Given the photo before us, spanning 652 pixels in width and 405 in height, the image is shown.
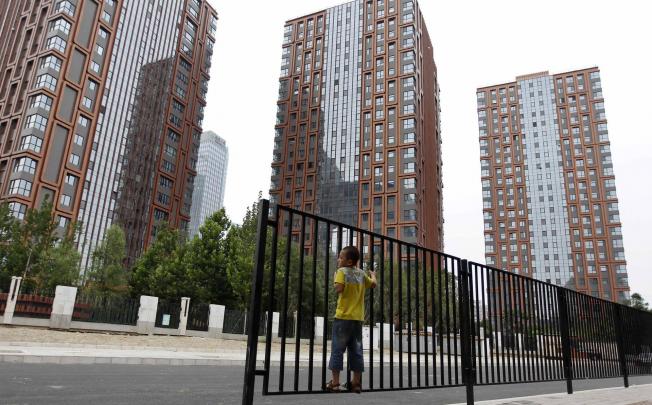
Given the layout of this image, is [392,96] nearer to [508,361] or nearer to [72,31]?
[72,31]

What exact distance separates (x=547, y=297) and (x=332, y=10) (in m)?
92.0

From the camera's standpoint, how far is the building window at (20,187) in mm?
48656

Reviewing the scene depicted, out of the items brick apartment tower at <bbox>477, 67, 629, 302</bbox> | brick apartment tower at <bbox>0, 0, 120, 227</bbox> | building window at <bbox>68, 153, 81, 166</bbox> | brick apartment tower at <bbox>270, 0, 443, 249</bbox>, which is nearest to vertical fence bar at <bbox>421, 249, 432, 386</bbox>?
brick apartment tower at <bbox>0, 0, 120, 227</bbox>

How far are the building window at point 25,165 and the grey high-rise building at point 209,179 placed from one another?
425 feet

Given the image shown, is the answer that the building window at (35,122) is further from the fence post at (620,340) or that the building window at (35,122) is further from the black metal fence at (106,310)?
the fence post at (620,340)

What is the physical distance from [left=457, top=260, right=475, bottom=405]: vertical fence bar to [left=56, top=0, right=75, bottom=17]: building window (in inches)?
2584

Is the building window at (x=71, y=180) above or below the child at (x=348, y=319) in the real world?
above

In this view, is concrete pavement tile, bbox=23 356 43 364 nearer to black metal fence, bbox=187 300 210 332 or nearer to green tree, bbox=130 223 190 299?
black metal fence, bbox=187 300 210 332

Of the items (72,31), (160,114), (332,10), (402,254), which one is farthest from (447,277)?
(332,10)

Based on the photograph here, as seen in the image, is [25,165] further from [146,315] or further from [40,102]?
[146,315]

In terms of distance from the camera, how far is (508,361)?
6.08 metres

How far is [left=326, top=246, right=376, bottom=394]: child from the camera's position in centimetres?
401

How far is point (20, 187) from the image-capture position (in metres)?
48.8

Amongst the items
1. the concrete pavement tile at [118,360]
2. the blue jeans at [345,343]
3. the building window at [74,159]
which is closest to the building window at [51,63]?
the building window at [74,159]
